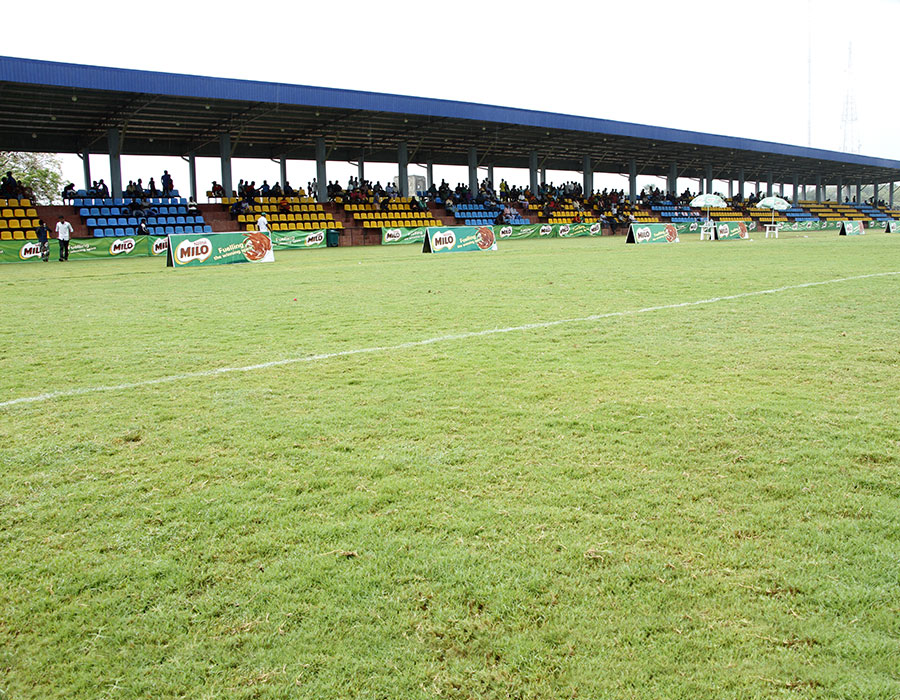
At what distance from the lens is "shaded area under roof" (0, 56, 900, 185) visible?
31.6 m

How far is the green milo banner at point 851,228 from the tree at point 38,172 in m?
62.7

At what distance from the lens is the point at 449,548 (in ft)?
9.57

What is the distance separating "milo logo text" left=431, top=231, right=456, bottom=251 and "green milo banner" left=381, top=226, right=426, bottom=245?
31.2 ft

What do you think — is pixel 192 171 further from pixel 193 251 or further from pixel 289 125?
pixel 193 251

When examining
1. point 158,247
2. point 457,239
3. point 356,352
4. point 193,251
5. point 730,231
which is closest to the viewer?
point 356,352

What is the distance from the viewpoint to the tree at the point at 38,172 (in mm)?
62000

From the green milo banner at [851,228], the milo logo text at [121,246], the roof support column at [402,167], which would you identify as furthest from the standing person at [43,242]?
the green milo banner at [851,228]

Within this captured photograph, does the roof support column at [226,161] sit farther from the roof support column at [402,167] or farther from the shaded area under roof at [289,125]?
the roof support column at [402,167]

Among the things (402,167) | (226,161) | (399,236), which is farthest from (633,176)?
(226,161)

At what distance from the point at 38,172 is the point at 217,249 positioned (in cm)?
5342

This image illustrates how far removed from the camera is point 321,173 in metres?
43.7

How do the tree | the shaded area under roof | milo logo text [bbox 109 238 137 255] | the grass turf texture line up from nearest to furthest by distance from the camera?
the grass turf texture
milo logo text [bbox 109 238 137 255]
the shaded area under roof
the tree

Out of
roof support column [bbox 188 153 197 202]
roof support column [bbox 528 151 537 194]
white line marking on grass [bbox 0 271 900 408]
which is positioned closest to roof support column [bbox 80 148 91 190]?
roof support column [bbox 188 153 197 202]

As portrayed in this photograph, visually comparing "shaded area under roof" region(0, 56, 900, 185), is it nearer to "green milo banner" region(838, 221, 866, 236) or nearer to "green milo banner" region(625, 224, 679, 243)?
"green milo banner" region(625, 224, 679, 243)
